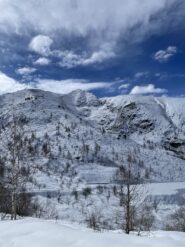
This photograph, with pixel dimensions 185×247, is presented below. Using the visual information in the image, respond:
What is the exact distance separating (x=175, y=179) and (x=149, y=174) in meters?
16.1

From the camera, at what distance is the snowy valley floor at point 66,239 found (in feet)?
→ 24.8

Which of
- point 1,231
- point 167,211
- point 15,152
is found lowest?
point 167,211

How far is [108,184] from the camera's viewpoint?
144 metres

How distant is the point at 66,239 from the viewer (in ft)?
26.8

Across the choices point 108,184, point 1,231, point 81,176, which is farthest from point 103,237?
point 81,176

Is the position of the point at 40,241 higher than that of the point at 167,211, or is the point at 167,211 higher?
the point at 40,241

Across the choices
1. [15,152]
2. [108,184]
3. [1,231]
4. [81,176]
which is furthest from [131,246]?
[81,176]

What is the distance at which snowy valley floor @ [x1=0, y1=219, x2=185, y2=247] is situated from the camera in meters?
7.56

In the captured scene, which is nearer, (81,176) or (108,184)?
(108,184)

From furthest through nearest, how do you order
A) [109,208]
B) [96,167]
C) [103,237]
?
[96,167]
[109,208]
[103,237]

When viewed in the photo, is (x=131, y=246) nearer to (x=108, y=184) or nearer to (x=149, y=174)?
(x=108, y=184)

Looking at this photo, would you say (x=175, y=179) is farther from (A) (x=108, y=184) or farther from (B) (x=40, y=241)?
(B) (x=40, y=241)

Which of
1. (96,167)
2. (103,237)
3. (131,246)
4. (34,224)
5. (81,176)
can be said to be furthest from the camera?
(96,167)

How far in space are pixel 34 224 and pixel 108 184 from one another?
136m
